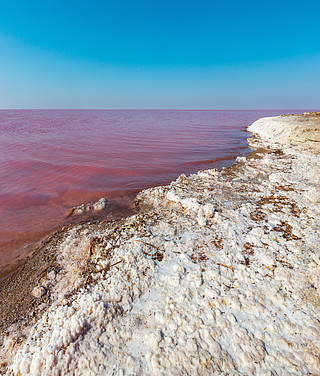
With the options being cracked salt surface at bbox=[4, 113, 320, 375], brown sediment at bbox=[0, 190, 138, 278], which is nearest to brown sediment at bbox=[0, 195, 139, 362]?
brown sediment at bbox=[0, 190, 138, 278]

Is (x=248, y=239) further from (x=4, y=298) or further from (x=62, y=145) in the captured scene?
(x=62, y=145)

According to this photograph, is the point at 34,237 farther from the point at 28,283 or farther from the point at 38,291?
the point at 38,291

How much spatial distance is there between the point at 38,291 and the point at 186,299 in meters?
1.78

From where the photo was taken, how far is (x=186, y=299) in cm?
190

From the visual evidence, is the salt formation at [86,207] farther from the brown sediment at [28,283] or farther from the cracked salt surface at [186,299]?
the cracked salt surface at [186,299]

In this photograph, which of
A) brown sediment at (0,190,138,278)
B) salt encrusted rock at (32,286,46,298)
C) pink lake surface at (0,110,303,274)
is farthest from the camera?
pink lake surface at (0,110,303,274)

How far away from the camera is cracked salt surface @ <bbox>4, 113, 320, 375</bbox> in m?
1.48

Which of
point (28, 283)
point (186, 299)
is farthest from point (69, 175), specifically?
point (186, 299)

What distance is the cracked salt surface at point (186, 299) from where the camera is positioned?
1476 mm

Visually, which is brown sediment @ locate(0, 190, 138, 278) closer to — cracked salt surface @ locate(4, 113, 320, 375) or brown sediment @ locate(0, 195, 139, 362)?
brown sediment @ locate(0, 195, 139, 362)

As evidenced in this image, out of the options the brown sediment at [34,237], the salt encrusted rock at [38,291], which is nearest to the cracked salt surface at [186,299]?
the salt encrusted rock at [38,291]

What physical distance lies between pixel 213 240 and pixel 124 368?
179 centimetres

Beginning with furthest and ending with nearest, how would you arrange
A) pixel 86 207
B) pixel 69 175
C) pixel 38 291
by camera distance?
pixel 69 175
pixel 86 207
pixel 38 291

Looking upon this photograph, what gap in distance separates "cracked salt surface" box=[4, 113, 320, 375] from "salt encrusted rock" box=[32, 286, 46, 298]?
0.10m
